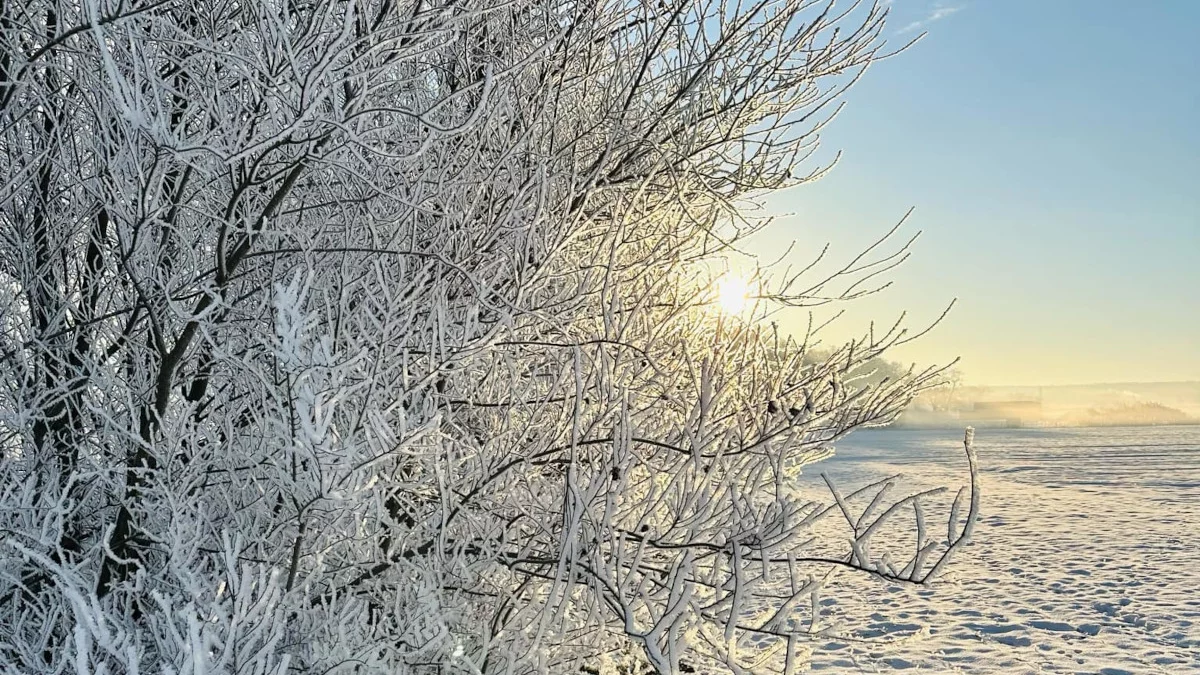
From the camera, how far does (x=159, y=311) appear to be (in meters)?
3.38

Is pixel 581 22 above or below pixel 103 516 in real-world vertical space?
above

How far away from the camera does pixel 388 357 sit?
2650 mm

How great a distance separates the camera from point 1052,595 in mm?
8828

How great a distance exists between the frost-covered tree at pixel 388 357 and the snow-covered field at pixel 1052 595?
74 centimetres

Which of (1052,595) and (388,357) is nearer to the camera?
(388,357)

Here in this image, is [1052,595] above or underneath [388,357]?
underneath

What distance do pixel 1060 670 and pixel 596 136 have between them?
5.63 metres

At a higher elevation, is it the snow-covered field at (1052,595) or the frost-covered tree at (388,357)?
the frost-covered tree at (388,357)

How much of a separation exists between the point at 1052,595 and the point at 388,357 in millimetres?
8808

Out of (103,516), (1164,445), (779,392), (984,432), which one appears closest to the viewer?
(103,516)

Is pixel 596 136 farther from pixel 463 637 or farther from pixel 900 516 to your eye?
pixel 900 516

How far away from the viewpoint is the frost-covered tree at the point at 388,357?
7.72 feet

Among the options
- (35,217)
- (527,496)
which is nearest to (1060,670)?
(527,496)

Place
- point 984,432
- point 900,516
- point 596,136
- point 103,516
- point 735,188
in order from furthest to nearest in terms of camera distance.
Result: 1. point 984,432
2. point 900,516
3. point 735,188
4. point 596,136
5. point 103,516
